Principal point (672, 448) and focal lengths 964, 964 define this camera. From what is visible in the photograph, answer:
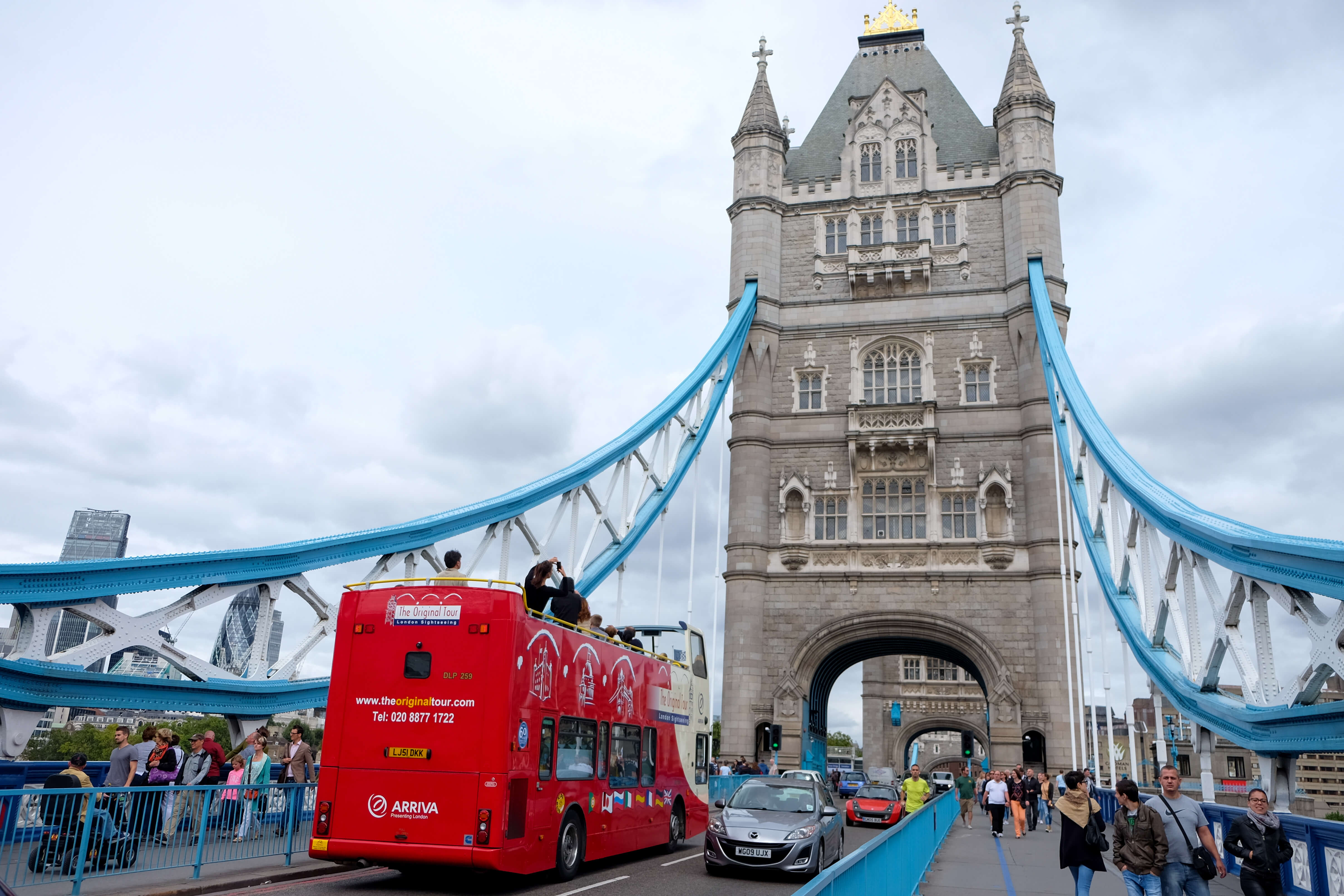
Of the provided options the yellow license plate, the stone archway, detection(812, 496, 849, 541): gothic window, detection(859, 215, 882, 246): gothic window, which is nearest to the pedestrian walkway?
the yellow license plate

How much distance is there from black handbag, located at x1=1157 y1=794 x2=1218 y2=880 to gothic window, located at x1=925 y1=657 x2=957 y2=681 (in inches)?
2006

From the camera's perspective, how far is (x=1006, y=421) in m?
30.7

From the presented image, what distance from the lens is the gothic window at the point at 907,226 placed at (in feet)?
111

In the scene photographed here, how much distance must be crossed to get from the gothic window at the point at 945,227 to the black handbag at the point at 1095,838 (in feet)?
88.4

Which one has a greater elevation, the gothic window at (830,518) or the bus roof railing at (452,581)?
the gothic window at (830,518)

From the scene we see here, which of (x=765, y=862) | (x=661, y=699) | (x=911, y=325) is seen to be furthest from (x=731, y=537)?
(x=765, y=862)

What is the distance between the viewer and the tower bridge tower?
95.6 ft

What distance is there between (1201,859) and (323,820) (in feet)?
26.6

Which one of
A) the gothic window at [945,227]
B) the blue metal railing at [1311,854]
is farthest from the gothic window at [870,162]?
the blue metal railing at [1311,854]

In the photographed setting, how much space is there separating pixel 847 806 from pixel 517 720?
1608 cm

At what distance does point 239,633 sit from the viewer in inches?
579

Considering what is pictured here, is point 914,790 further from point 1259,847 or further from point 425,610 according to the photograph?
point 425,610

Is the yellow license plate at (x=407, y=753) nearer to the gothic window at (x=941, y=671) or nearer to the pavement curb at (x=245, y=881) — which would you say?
the pavement curb at (x=245, y=881)

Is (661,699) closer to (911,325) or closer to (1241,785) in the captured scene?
(911,325)
